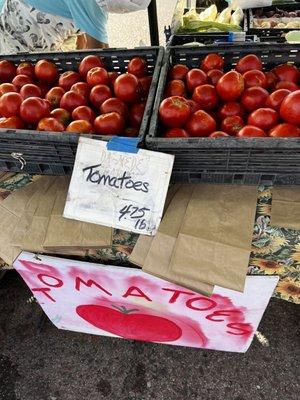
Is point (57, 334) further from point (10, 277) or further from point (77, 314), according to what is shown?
point (10, 277)

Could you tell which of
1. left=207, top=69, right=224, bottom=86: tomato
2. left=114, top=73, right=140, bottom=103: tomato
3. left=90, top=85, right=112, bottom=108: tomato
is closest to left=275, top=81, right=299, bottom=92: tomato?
left=207, top=69, right=224, bottom=86: tomato

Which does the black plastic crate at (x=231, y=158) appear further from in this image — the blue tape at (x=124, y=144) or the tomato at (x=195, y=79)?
the tomato at (x=195, y=79)

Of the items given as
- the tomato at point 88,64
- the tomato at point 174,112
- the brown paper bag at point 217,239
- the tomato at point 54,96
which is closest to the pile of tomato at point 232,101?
the tomato at point 174,112

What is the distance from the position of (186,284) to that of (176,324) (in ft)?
1.81

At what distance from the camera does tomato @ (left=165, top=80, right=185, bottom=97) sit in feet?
4.64

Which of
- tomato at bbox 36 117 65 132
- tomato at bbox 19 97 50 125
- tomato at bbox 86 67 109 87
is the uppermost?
tomato at bbox 86 67 109 87

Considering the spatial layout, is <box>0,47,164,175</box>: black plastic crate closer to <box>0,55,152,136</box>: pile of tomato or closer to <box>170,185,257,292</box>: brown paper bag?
<box>0,55,152,136</box>: pile of tomato

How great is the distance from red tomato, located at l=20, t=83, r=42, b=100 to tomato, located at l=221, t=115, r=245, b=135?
0.77m

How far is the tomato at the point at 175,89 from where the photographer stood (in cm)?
142

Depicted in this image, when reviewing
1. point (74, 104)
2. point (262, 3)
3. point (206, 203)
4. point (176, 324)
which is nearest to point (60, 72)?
point (74, 104)

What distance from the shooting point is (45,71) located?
1587 millimetres

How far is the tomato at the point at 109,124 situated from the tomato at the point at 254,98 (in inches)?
18.7

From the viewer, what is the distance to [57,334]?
2.01 m

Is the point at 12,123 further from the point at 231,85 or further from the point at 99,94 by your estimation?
the point at 231,85
